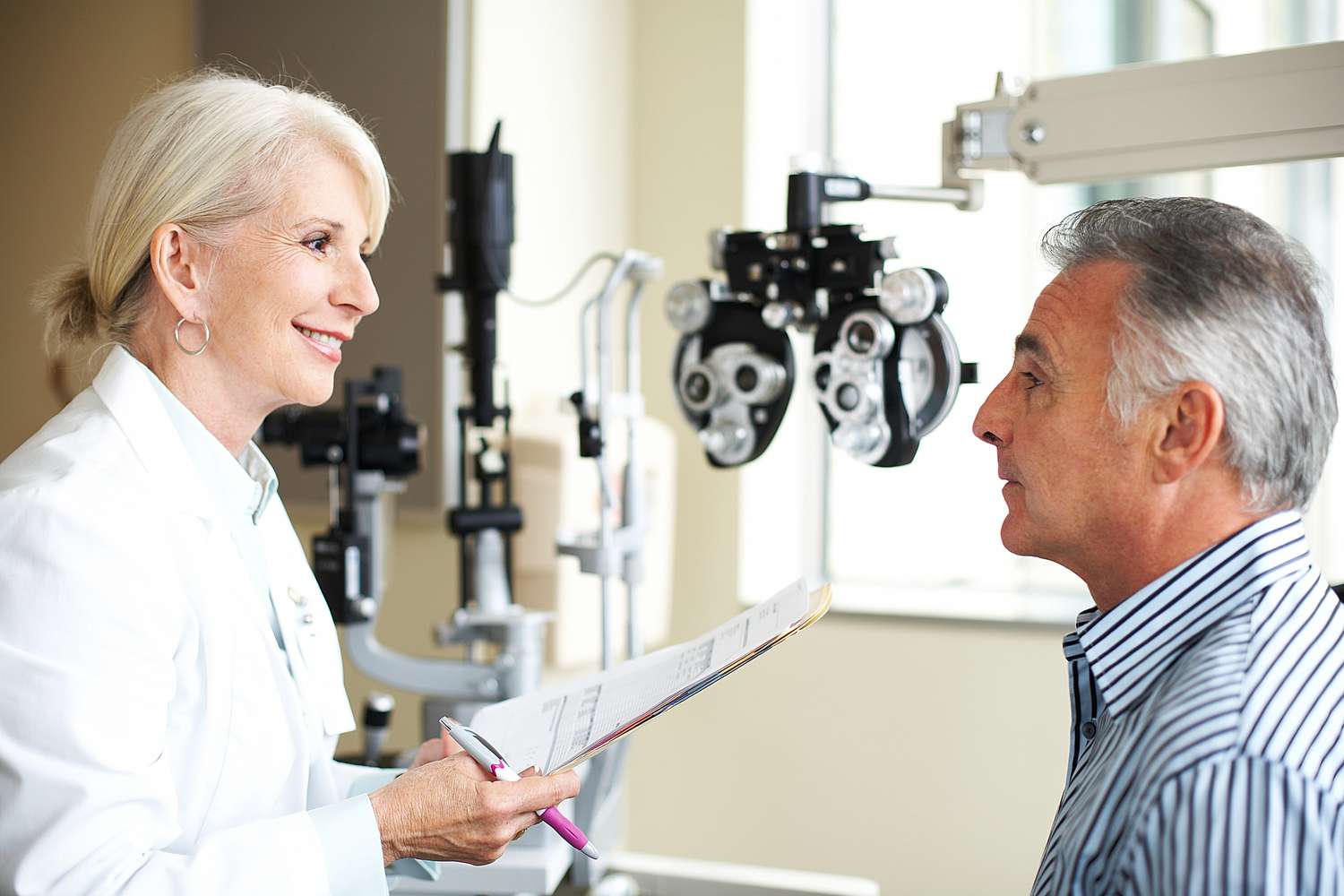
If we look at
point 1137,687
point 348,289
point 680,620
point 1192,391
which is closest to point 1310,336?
point 1192,391

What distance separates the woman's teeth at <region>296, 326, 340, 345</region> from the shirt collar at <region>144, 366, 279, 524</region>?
0.15 metres

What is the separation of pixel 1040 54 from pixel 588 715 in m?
2.59

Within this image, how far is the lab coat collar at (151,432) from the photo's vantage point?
3.83 feet

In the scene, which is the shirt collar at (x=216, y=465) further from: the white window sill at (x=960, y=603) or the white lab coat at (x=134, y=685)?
the white window sill at (x=960, y=603)

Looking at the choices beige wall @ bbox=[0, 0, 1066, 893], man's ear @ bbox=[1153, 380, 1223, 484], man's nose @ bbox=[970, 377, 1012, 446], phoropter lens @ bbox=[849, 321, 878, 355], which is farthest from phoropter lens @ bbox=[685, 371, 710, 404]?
beige wall @ bbox=[0, 0, 1066, 893]

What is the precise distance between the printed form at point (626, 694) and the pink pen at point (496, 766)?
0.04m

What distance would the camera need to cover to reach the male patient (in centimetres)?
80

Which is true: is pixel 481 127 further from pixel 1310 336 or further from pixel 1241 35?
pixel 1310 336

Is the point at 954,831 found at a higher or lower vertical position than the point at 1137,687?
lower

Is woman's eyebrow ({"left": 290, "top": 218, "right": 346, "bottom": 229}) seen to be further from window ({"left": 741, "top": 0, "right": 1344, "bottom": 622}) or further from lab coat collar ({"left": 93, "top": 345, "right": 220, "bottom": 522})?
window ({"left": 741, "top": 0, "right": 1344, "bottom": 622})

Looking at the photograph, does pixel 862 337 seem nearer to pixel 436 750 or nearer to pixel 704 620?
pixel 436 750

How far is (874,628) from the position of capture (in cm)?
309

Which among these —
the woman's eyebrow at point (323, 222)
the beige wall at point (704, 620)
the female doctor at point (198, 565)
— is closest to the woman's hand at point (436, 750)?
the female doctor at point (198, 565)

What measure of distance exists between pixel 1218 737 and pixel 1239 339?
354mm
